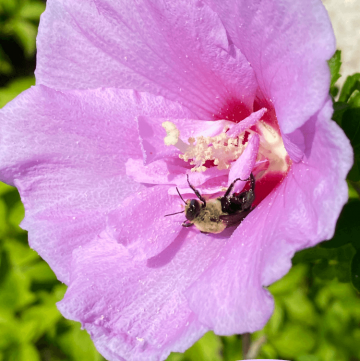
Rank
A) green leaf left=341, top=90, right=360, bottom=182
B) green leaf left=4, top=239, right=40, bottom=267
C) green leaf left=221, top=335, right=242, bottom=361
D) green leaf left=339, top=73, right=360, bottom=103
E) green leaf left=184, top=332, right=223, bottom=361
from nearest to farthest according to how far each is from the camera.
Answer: green leaf left=341, top=90, right=360, bottom=182 → green leaf left=339, top=73, right=360, bottom=103 → green leaf left=184, top=332, right=223, bottom=361 → green leaf left=221, top=335, right=242, bottom=361 → green leaf left=4, top=239, right=40, bottom=267

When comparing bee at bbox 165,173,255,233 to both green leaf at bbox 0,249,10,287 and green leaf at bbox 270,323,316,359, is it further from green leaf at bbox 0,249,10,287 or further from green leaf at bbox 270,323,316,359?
green leaf at bbox 0,249,10,287

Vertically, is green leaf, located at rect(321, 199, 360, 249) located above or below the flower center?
below

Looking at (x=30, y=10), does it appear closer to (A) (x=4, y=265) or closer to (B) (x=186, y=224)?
(A) (x=4, y=265)

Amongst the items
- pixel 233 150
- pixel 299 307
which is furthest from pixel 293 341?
pixel 233 150

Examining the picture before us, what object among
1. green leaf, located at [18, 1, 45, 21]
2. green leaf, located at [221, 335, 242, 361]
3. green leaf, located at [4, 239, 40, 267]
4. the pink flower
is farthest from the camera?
green leaf, located at [18, 1, 45, 21]

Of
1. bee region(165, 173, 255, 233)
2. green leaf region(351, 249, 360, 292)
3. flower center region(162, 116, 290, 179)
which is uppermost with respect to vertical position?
flower center region(162, 116, 290, 179)

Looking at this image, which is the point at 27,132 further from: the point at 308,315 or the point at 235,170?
the point at 308,315

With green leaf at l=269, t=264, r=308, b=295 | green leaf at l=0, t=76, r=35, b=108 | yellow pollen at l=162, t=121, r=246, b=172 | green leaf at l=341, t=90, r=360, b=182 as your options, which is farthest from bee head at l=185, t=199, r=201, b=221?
green leaf at l=0, t=76, r=35, b=108
